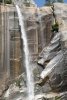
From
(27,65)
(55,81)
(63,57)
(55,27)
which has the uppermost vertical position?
(55,27)

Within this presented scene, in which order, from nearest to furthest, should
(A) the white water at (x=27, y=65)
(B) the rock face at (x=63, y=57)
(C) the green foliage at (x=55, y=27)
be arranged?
(B) the rock face at (x=63, y=57)
(A) the white water at (x=27, y=65)
(C) the green foliage at (x=55, y=27)

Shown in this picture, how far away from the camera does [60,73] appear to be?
33344 millimetres

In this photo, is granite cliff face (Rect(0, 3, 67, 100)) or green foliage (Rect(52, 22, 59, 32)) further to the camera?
green foliage (Rect(52, 22, 59, 32))

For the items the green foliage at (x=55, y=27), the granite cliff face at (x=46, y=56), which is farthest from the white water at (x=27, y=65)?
the green foliage at (x=55, y=27)

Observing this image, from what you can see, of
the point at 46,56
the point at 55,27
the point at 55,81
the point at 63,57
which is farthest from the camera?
the point at 55,27

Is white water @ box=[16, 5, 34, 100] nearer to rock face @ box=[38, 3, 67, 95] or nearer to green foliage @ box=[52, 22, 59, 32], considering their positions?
rock face @ box=[38, 3, 67, 95]

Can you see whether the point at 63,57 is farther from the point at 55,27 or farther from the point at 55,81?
the point at 55,27

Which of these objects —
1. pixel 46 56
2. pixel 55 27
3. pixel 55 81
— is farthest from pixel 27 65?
pixel 55 27

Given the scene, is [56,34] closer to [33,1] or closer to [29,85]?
[29,85]

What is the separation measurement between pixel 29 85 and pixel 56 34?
15.8 feet

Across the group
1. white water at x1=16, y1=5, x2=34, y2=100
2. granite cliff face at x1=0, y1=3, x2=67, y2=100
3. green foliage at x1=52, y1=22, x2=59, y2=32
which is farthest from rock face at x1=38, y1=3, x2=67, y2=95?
white water at x1=16, y1=5, x2=34, y2=100

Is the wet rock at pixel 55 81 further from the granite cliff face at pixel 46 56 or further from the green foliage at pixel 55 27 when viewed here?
the green foliage at pixel 55 27

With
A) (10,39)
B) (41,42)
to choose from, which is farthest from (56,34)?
(10,39)

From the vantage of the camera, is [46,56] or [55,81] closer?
[55,81]
